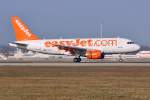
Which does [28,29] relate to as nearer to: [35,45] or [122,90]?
[35,45]

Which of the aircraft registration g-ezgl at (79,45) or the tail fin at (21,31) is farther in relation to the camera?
the tail fin at (21,31)

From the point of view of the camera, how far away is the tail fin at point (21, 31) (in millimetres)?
87188

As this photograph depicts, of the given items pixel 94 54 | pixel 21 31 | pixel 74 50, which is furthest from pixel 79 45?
pixel 21 31

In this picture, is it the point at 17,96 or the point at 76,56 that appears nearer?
the point at 17,96

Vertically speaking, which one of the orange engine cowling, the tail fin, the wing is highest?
the tail fin

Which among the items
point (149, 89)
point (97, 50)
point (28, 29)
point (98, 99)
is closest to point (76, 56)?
point (97, 50)

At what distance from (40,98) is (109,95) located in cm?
330

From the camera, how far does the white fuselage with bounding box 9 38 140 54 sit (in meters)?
79.9

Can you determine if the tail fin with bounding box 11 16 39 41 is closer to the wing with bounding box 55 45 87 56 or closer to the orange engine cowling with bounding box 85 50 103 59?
the wing with bounding box 55 45 87 56

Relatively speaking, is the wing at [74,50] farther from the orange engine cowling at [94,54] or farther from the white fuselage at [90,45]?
the orange engine cowling at [94,54]

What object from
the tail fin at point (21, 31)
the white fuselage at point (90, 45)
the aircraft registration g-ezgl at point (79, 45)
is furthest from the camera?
the tail fin at point (21, 31)

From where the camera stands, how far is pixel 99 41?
263 feet

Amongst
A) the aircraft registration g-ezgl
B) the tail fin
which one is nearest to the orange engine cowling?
the aircraft registration g-ezgl

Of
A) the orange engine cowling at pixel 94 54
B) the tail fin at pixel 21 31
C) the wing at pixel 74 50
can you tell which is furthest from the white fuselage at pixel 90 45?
the tail fin at pixel 21 31
